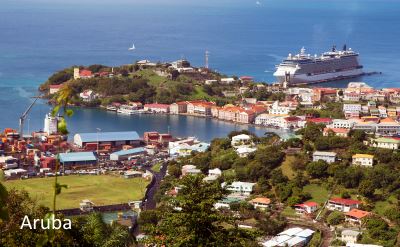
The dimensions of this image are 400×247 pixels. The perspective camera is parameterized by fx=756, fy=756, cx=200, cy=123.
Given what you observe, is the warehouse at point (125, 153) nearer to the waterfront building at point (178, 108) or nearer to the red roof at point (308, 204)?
the red roof at point (308, 204)

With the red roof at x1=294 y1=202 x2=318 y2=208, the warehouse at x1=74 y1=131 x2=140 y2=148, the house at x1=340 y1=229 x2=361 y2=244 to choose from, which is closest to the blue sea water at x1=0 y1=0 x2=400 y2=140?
the warehouse at x1=74 y1=131 x2=140 y2=148

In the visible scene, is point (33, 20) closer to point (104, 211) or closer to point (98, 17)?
point (98, 17)

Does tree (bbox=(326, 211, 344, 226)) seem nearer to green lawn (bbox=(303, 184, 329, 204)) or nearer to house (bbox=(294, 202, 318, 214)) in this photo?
house (bbox=(294, 202, 318, 214))

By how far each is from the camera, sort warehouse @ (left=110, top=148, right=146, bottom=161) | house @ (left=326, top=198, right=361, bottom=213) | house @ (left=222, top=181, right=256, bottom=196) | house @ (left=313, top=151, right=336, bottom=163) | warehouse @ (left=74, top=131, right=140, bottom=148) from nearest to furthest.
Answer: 1. house @ (left=326, top=198, right=361, bottom=213)
2. house @ (left=222, top=181, right=256, bottom=196)
3. house @ (left=313, top=151, right=336, bottom=163)
4. warehouse @ (left=110, top=148, right=146, bottom=161)
5. warehouse @ (left=74, top=131, right=140, bottom=148)

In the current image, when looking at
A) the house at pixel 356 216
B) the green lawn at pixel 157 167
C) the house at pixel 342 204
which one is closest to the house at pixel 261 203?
the house at pixel 342 204

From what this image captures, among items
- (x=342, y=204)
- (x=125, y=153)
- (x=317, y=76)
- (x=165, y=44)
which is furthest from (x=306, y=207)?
(x=165, y=44)
